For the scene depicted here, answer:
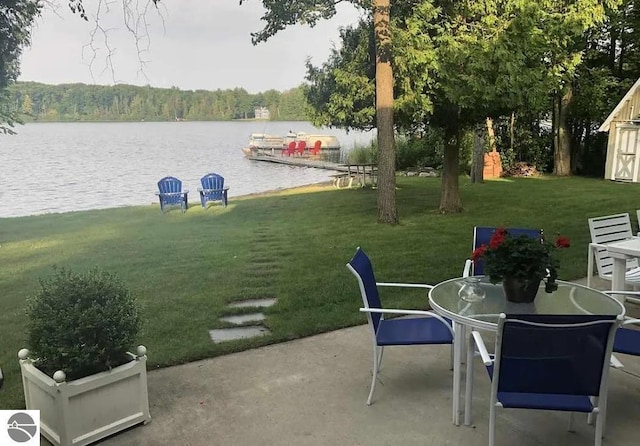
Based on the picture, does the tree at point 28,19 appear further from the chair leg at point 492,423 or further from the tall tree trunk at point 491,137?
the tall tree trunk at point 491,137

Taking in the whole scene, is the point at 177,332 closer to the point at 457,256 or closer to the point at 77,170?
the point at 457,256

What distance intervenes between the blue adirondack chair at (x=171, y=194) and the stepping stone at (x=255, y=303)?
245 inches

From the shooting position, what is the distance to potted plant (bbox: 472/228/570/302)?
247cm

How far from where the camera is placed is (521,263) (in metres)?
2.48

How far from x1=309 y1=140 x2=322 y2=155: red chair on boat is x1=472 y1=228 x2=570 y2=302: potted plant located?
2288 cm

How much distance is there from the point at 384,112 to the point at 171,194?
4702 mm

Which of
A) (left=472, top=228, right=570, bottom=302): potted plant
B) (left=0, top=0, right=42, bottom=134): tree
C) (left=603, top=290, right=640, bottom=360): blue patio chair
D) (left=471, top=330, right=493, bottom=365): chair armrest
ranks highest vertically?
(left=0, top=0, right=42, bottom=134): tree

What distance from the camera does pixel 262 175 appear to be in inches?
737

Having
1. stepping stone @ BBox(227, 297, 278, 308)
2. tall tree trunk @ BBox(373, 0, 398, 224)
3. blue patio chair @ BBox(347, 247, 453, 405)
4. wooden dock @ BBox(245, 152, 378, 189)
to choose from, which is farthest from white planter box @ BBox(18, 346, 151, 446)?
wooden dock @ BBox(245, 152, 378, 189)

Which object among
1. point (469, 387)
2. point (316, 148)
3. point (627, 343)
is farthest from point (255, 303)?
point (316, 148)

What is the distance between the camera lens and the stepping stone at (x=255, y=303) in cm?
462

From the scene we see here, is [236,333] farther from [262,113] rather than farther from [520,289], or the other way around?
[262,113]

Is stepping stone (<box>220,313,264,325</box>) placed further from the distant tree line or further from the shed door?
the shed door

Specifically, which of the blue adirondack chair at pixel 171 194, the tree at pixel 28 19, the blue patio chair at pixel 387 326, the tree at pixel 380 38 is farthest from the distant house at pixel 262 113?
the blue patio chair at pixel 387 326
